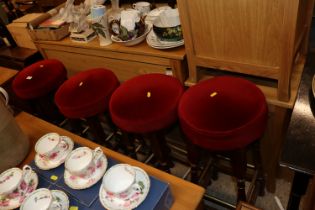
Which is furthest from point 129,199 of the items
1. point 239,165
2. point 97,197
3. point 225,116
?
point 239,165

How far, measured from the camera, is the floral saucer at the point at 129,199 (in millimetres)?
831

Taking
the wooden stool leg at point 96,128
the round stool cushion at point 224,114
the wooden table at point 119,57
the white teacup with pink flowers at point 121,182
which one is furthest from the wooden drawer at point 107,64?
the white teacup with pink flowers at point 121,182

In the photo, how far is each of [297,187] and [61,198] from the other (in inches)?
30.8

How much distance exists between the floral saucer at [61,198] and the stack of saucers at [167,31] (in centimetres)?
90

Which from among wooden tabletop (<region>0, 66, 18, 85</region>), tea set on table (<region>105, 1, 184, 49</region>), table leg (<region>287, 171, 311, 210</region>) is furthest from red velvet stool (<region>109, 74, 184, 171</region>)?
wooden tabletop (<region>0, 66, 18, 85</region>)

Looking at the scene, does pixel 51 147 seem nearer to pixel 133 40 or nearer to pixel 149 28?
pixel 133 40

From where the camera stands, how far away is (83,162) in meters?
0.93

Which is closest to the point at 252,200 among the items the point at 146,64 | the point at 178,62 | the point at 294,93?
the point at 294,93

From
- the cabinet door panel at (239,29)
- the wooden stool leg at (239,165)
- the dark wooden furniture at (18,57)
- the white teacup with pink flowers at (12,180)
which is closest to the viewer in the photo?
the white teacup with pink flowers at (12,180)

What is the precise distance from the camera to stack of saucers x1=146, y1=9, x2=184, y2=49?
145cm

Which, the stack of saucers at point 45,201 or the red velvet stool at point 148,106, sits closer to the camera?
the stack of saucers at point 45,201

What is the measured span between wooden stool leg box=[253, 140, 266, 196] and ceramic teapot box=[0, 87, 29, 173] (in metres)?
1.05

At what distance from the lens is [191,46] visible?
4.28 feet

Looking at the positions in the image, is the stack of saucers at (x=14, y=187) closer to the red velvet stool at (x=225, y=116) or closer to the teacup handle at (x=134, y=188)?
the teacup handle at (x=134, y=188)
